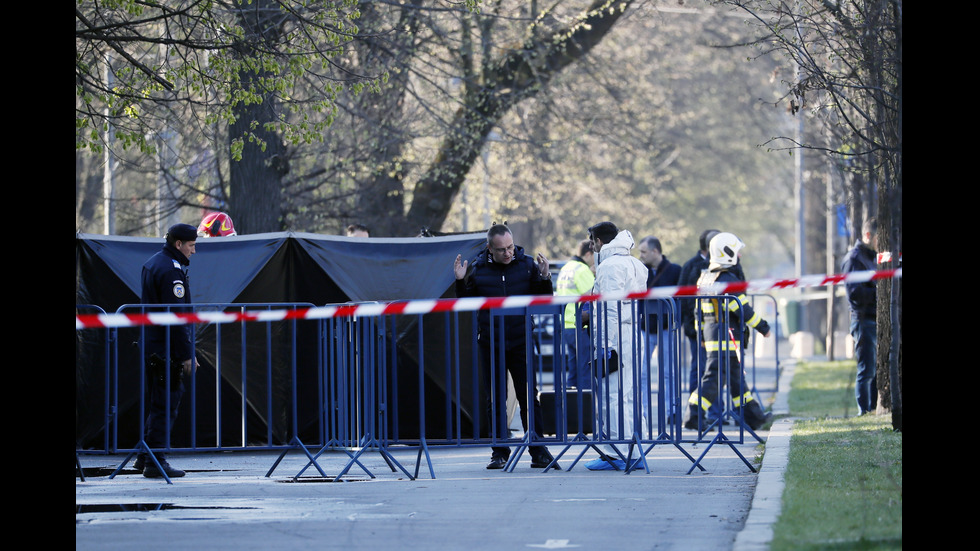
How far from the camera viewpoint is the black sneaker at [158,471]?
9641 mm

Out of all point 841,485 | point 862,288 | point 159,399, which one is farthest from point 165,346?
point 862,288

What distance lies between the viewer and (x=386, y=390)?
10.0m

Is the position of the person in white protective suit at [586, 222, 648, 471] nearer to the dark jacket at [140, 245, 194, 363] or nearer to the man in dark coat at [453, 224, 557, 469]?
the man in dark coat at [453, 224, 557, 469]

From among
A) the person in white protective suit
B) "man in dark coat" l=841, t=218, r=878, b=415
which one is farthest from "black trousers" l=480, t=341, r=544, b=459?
"man in dark coat" l=841, t=218, r=878, b=415

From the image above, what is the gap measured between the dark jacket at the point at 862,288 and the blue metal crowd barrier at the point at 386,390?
6.76ft

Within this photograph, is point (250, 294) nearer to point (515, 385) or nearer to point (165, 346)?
point (165, 346)

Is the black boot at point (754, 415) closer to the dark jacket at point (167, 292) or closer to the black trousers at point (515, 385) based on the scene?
the black trousers at point (515, 385)

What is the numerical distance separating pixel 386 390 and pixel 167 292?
1.77 m

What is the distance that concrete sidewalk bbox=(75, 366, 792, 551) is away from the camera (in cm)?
671

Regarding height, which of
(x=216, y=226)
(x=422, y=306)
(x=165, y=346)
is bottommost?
(x=165, y=346)

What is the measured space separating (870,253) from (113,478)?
807 centimetres

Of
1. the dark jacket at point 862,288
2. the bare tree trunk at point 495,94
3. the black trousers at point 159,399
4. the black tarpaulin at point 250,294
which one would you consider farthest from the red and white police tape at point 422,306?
the bare tree trunk at point 495,94

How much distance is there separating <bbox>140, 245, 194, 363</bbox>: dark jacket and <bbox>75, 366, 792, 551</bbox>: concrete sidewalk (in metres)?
0.94
